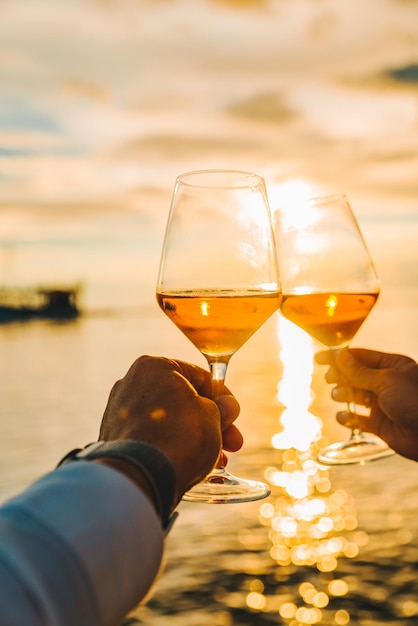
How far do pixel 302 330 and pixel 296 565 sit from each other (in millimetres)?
13459

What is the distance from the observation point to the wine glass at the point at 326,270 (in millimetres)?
2822

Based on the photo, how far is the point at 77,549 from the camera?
126 cm

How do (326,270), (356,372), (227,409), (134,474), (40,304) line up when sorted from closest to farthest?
1. (134,474)
2. (227,409)
3. (326,270)
4. (356,372)
5. (40,304)

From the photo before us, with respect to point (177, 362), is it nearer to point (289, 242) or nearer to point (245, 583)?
point (289, 242)

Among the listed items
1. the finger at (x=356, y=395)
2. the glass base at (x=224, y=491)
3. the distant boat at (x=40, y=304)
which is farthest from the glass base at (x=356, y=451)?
the distant boat at (x=40, y=304)

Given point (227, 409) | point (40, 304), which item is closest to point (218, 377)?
point (227, 409)

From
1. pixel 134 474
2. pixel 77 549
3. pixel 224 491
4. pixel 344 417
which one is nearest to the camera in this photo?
pixel 77 549

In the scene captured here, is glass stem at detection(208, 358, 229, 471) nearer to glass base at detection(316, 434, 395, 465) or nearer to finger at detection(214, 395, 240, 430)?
finger at detection(214, 395, 240, 430)

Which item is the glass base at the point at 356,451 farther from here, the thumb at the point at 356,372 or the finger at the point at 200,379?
the finger at the point at 200,379

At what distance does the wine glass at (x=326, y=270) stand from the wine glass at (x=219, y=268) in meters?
0.55

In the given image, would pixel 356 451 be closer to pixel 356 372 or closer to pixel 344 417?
pixel 344 417

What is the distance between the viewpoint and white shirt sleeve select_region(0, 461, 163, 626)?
118cm

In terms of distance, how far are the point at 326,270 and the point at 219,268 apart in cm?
75

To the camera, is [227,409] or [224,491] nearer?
[227,409]
